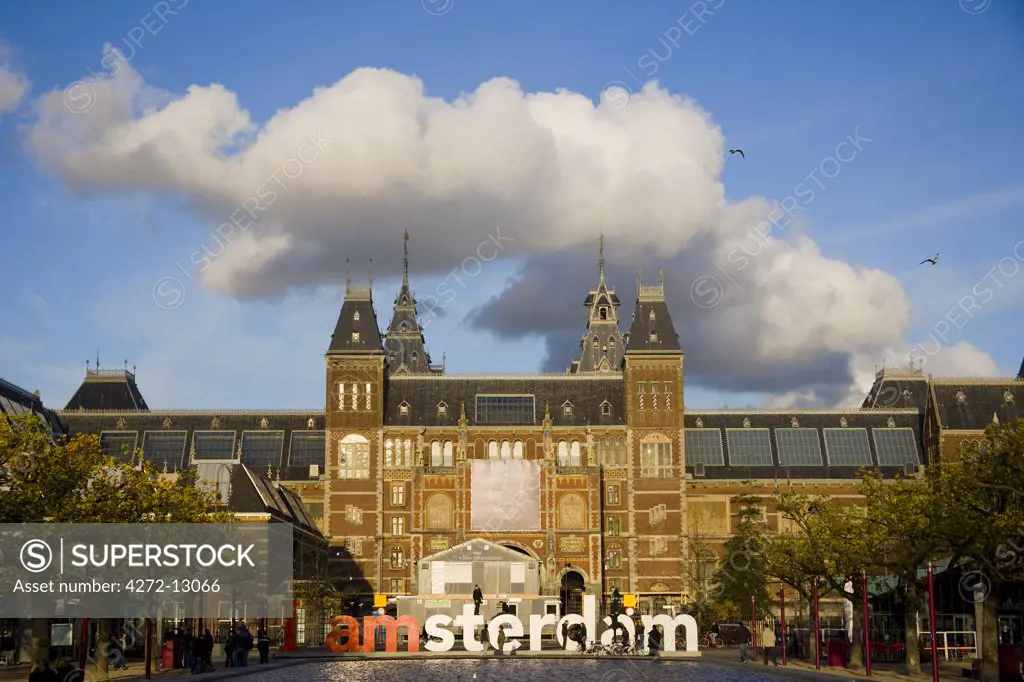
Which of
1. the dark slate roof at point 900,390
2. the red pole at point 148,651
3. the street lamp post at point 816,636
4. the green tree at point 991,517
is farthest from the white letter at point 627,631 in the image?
the dark slate roof at point 900,390

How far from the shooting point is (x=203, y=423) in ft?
385

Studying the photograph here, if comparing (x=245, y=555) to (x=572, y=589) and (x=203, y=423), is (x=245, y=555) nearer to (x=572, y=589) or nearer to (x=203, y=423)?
(x=572, y=589)

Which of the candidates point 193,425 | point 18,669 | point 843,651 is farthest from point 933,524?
point 193,425

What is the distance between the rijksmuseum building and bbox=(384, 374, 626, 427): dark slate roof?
0.13 meters

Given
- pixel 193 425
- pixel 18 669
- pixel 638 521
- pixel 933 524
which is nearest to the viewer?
pixel 933 524

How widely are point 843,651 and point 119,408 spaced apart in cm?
7931

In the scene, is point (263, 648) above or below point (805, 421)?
below

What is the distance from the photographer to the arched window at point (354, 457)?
359 feet

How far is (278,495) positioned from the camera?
323 ft

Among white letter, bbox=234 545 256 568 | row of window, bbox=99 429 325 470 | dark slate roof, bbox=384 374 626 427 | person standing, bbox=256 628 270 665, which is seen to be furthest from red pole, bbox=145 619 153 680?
row of window, bbox=99 429 325 470

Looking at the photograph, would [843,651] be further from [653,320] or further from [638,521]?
[653,320]

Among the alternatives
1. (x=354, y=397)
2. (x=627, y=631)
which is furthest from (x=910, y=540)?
(x=354, y=397)

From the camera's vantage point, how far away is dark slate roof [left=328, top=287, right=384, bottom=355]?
111625 mm

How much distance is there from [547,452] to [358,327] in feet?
62.8
